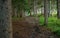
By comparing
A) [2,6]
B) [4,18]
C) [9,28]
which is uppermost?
[2,6]

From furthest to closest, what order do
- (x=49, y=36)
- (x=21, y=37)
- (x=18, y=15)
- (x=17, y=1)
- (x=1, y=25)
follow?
(x=18, y=15), (x=17, y=1), (x=49, y=36), (x=21, y=37), (x=1, y=25)

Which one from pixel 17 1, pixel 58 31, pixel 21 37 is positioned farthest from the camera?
pixel 17 1

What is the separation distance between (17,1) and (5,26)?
10832mm

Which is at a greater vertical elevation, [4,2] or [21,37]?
[4,2]

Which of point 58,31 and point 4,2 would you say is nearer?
point 4,2

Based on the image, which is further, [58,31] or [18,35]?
[58,31]

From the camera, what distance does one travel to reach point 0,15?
11.8 ft

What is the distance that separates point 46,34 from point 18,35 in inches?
71.1

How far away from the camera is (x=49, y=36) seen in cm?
940

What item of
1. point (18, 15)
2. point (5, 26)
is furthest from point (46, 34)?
point (18, 15)

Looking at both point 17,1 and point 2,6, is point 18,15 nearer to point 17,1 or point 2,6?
point 17,1

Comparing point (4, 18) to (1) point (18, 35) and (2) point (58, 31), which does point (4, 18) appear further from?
(2) point (58, 31)

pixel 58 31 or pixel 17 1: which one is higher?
pixel 17 1

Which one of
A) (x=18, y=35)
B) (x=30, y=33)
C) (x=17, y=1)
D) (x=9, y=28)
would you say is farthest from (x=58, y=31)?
(x=9, y=28)
